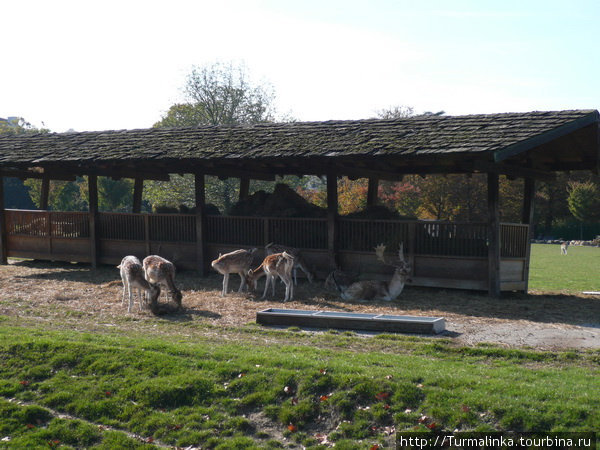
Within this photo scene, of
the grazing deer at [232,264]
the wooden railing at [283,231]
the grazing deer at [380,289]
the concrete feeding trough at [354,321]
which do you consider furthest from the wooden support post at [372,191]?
the concrete feeding trough at [354,321]

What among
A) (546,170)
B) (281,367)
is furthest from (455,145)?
(281,367)

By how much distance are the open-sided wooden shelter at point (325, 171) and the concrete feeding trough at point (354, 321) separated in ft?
13.9

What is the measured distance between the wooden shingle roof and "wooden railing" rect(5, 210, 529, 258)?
151 cm

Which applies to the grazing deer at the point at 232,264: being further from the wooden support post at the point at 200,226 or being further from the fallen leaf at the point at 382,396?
the fallen leaf at the point at 382,396

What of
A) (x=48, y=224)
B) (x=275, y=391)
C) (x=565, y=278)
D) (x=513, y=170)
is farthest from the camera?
(x=565, y=278)

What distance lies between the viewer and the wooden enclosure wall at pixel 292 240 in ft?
51.4

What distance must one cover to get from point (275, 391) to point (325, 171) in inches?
400

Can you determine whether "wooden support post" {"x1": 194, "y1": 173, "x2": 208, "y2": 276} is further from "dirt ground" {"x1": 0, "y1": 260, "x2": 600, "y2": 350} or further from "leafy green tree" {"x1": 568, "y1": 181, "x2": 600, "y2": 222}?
"leafy green tree" {"x1": 568, "y1": 181, "x2": 600, "y2": 222}

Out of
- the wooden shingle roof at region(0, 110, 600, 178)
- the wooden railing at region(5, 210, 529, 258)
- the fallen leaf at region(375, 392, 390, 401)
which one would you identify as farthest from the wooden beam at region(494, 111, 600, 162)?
the fallen leaf at region(375, 392, 390, 401)

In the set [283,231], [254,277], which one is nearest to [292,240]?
[283,231]

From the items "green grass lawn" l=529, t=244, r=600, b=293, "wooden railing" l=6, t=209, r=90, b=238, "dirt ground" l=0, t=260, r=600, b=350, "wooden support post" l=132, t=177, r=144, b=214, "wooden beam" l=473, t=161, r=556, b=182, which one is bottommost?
"green grass lawn" l=529, t=244, r=600, b=293

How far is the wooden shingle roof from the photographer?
47.0ft

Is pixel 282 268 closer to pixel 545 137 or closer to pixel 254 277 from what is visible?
pixel 254 277

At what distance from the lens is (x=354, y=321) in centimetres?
1145
